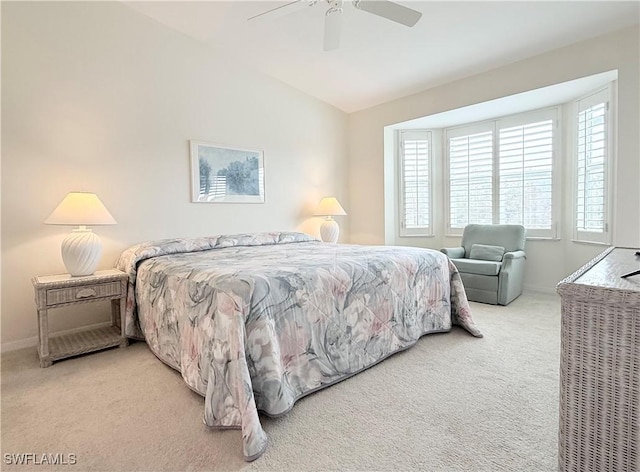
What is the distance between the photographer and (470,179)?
496 cm

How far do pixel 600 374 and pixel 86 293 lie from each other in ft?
10.0

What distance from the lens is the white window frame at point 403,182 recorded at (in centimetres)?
524

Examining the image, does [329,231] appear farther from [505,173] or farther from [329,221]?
[505,173]

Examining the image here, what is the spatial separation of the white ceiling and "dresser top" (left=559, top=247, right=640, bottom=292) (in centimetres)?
242

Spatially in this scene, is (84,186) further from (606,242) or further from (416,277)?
(606,242)

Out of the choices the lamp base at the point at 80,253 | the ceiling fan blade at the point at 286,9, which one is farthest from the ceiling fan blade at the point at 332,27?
the lamp base at the point at 80,253

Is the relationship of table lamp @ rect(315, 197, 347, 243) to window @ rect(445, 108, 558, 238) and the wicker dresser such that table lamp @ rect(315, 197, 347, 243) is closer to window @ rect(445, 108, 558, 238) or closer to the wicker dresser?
window @ rect(445, 108, 558, 238)

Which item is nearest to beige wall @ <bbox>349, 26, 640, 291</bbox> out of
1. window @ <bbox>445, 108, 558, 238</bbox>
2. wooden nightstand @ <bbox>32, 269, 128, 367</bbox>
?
window @ <bbox>445, 108, 558, 238</bbox>

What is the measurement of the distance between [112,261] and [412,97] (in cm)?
410

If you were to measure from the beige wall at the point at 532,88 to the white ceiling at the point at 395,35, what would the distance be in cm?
14

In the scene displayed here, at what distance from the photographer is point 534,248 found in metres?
4.44

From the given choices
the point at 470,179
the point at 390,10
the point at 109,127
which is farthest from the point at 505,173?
the point at 109,127

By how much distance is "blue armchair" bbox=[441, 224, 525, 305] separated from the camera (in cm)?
384

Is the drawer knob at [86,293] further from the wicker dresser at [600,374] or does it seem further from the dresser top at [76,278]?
the wicker dresser at [600,374]
